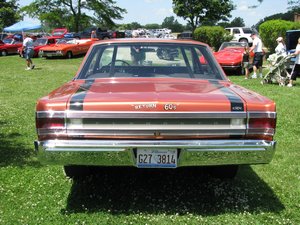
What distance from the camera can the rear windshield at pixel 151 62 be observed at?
15.3 ft

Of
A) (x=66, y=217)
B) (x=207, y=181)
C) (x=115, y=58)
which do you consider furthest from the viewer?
(x=115, y=58)

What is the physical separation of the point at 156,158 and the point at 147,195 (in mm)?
815

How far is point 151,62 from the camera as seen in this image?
4.77 metres

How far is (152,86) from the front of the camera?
13.1ft

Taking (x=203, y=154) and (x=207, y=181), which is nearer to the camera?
(x=203, y=154)

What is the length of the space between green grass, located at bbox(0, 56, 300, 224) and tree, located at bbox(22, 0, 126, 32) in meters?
39.0

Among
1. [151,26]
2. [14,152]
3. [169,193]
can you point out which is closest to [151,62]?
[169,193]

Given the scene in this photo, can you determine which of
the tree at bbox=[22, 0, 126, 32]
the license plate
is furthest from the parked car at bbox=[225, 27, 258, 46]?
the license plate

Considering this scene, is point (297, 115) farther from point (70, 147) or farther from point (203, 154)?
point (70, 147)

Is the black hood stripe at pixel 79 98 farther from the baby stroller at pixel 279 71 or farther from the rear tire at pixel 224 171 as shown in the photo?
the baby stroller at pixel 279 71

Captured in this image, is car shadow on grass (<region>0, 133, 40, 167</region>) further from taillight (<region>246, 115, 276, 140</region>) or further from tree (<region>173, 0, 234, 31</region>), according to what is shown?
tree (<region>173, 0, 234, 31</region>)

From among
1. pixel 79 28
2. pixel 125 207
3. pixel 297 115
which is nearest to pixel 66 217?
pixel 125 207

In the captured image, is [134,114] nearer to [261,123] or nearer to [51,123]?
[51,123]

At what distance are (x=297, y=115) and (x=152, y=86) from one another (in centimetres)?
505
